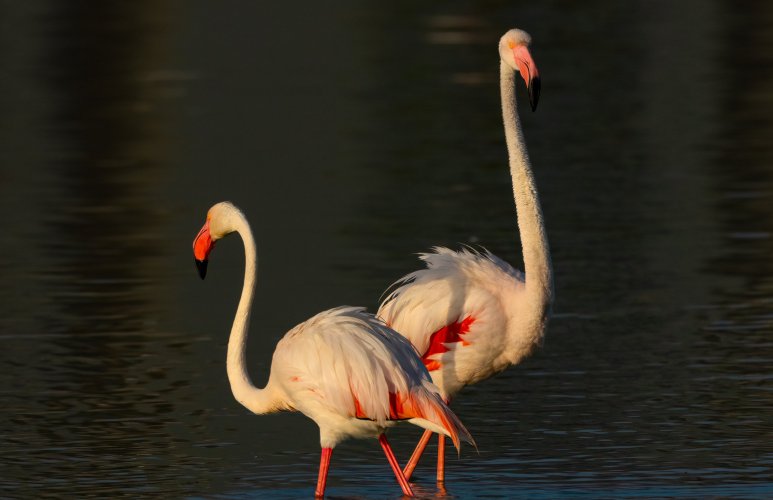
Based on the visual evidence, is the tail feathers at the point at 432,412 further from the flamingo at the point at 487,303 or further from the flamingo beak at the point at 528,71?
the flamingo beak at the point at 528,71

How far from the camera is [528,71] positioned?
877 centimetres

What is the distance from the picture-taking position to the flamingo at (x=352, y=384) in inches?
309

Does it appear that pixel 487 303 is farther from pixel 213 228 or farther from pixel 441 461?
pixel 213 228

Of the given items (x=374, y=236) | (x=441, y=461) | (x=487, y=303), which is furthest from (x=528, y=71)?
(x=374, y=236)

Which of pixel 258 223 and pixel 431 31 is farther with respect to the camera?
pixel 431 31

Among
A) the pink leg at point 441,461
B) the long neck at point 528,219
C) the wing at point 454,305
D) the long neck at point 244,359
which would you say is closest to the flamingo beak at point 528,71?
the long neck at point 528,219

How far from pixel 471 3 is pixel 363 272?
21.2 m

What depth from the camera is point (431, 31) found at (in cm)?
2925

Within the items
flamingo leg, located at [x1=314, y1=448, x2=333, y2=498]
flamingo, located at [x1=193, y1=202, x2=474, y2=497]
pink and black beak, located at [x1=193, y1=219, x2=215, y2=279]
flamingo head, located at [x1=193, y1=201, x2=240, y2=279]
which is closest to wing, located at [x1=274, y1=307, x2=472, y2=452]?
flamingo, located at [x1=193, y1=202, x2=474, y2=497]

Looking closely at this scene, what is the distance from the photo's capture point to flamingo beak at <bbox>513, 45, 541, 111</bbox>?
28.2 ft

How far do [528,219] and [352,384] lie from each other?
1.46 metres

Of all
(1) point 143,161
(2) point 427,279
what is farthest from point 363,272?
(1) point 143,161

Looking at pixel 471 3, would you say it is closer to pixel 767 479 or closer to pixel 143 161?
pixel 143 161

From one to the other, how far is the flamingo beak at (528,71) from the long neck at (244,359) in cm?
160
